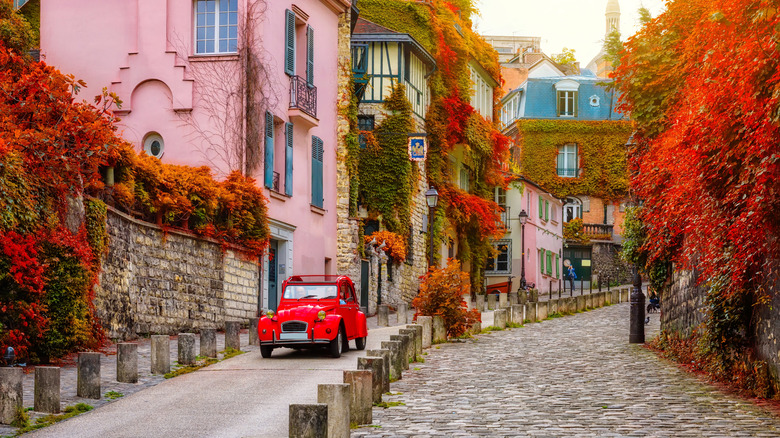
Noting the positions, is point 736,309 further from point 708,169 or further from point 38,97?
point 38,97

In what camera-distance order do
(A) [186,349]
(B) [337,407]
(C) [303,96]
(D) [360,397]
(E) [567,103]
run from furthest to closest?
(E) [567,103], (C) [303,96], (A) [186,349], (D) [360,397], (B) [337,407]

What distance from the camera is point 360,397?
12.0 m

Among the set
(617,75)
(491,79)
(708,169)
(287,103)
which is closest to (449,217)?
(491,79)

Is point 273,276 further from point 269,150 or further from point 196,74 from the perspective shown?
point 196,74

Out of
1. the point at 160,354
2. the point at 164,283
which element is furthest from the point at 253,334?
the point at 160,354

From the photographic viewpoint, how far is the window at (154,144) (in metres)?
28.1

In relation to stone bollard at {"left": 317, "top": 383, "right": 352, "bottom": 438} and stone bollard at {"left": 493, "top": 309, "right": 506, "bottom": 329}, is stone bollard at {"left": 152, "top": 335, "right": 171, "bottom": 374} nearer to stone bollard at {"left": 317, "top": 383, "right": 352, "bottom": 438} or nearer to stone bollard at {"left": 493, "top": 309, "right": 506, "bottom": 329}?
stone bollard at {"left": 317, "top": 383, "right": 352, "bottom": 438}

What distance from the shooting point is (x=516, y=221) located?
57.1m

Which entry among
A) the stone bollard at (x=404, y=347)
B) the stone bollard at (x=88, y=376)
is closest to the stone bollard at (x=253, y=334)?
the stone bollard at (x=404, y=347)

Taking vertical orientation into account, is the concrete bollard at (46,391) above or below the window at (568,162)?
below

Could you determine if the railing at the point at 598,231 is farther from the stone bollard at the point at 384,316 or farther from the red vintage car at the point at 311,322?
the red vintage car at the point at 311,322

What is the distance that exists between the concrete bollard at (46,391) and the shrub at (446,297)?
13157 mm

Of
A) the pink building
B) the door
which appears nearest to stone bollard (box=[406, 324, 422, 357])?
the pink building

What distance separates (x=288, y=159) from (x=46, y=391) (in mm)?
17727
